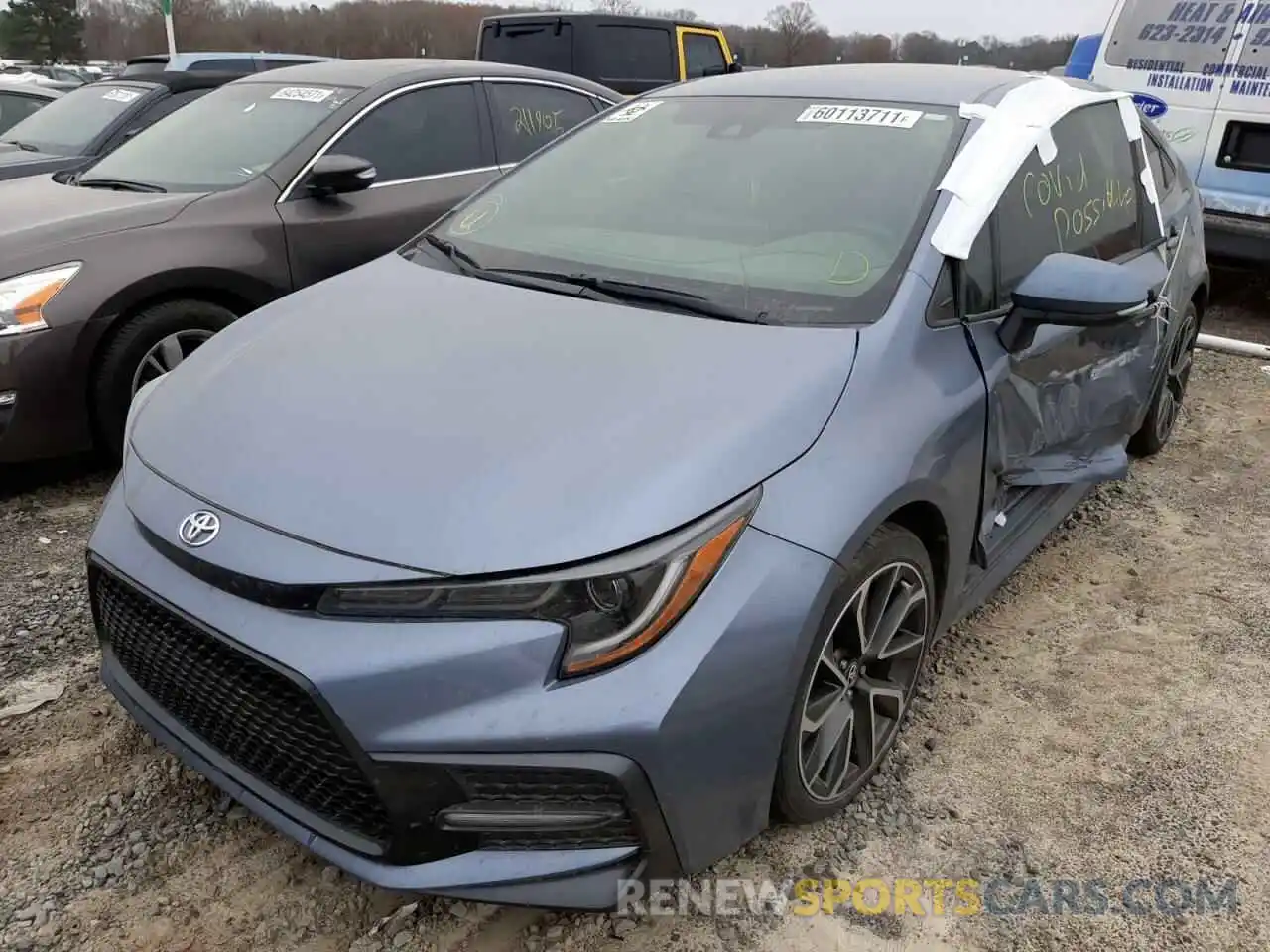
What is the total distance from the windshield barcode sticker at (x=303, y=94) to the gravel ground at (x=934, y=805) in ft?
7.53

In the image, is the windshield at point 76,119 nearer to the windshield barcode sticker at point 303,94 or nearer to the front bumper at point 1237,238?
the windshield barcode sticker at point 303,94

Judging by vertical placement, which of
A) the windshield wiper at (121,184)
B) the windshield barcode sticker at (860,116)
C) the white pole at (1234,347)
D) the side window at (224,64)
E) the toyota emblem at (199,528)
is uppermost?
the side window at (224,64)

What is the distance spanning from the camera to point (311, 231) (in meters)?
4.26

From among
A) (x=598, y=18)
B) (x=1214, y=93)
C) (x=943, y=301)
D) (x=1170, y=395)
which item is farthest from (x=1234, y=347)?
(x=598, y=18)

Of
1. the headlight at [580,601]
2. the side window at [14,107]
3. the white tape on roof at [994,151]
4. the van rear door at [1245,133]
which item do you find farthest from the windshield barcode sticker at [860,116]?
the side window at [14,107]

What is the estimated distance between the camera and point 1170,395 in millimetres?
4270

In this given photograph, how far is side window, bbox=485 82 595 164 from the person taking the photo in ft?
16.8

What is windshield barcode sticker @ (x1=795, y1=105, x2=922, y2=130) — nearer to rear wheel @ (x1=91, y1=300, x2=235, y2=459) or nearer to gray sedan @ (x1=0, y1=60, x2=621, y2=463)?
gray sedan @ (x1=0, y1=60, x2=621, y2=463)

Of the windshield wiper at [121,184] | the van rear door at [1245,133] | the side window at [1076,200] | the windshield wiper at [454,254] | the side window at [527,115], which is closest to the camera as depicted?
the side window at [1076,200]

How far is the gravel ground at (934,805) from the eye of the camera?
2.01 metres

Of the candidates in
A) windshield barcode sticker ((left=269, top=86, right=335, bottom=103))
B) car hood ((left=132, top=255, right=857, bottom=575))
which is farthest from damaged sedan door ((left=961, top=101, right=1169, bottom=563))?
windshield barcode sticker ((left=269, top=86, right=335, bottom=103))

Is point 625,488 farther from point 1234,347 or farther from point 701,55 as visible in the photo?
point 701,55

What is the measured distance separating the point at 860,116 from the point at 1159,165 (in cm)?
173

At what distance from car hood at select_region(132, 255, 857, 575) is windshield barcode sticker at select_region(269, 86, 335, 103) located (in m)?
2.59
